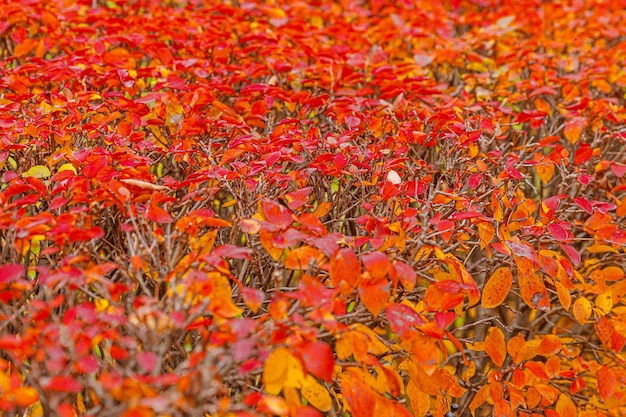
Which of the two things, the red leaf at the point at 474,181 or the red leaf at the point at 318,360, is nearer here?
the red leaf at the point at 318,360

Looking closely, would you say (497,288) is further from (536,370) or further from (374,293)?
(374,293)

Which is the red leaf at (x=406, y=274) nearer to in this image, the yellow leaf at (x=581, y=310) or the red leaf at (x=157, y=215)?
the red leaf at (x=157, y=215)

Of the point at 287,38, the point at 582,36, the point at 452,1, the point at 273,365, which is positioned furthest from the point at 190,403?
the point at 452,1

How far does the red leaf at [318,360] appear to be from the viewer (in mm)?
1813

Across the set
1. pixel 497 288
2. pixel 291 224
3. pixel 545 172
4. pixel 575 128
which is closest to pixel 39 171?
pixel 291 224

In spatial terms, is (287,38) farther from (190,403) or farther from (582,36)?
(190,403)

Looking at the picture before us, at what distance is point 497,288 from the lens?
8.84 feet

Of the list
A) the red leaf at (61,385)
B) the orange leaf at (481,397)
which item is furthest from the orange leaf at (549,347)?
the red leaf at (61,385)

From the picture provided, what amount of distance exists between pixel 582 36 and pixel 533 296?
10.7 feet

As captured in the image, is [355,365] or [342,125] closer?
[355,365]

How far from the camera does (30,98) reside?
3199mm

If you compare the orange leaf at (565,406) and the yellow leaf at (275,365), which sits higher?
the yellow leaf at (275,365)

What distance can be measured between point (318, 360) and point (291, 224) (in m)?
0.78

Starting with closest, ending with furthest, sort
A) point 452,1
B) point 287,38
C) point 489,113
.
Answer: point 489,113
point 287,38
point 452,1
